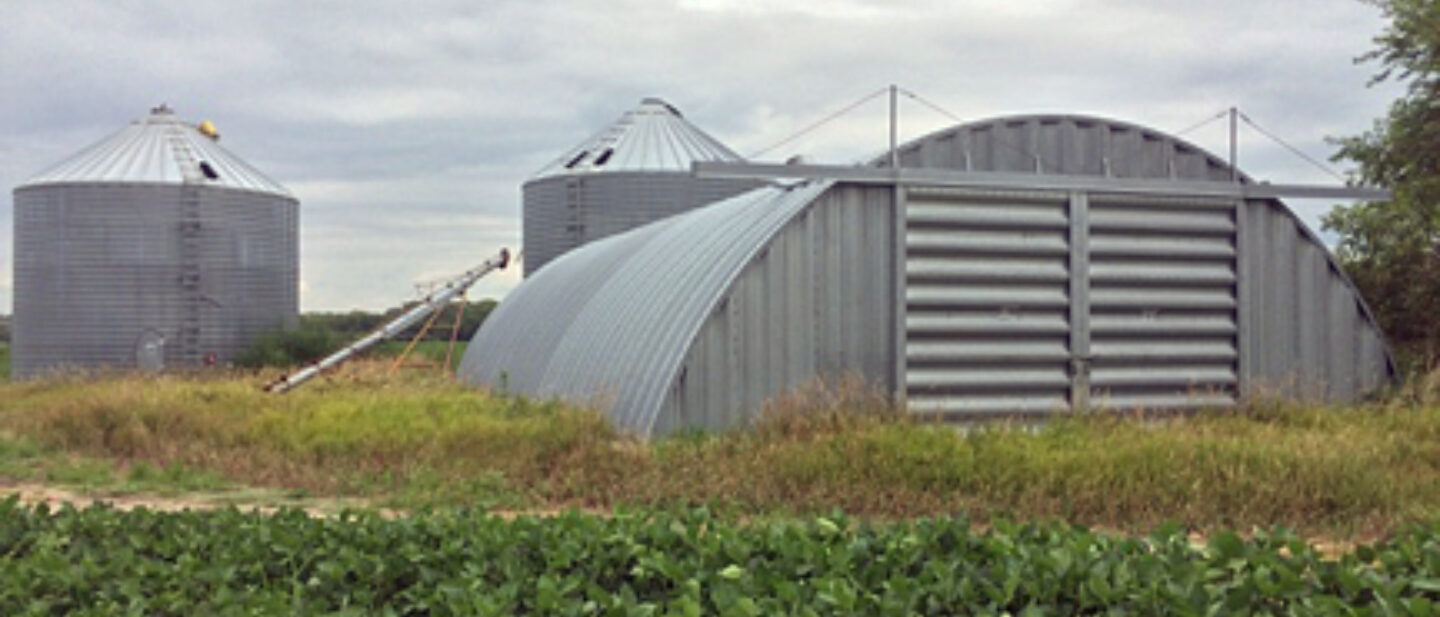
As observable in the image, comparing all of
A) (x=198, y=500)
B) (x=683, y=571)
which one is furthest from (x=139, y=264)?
(x=683, y=571)

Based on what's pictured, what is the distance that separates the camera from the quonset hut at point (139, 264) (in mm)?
26281

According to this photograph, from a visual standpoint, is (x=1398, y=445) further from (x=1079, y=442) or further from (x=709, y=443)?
(x=709, y=443)

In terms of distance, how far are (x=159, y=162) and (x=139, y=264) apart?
2.80 m

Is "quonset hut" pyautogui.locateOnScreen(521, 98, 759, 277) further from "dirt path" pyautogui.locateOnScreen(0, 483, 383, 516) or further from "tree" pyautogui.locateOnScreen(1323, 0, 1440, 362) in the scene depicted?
"dirt path" pyautogui.locateOnScreen(0, 483, 383, 516)

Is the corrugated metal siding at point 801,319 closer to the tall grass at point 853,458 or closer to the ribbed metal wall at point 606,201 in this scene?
the tall grass at point 853,458

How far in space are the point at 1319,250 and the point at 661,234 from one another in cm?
978

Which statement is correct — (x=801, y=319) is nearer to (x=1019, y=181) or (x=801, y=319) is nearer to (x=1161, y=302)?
(x=1019, y=181)

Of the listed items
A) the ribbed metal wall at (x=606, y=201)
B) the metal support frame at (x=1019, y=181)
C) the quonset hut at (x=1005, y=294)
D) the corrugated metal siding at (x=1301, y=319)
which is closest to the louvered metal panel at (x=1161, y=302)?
the quonset hut at (x=1005, y=294)

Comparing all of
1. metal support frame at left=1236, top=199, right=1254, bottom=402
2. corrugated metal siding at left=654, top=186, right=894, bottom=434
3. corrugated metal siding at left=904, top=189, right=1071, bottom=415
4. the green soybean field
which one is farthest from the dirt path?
metal support frame at left=1236, top=199, right=1254, bottom=402

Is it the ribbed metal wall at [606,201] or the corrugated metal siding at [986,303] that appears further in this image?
the ribbed metal wall at [606,201]

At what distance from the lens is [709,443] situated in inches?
438

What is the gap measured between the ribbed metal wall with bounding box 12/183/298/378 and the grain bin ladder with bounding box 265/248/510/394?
3.16 m

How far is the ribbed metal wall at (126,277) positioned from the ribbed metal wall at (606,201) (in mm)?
7109

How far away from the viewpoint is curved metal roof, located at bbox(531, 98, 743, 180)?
29.5 m
